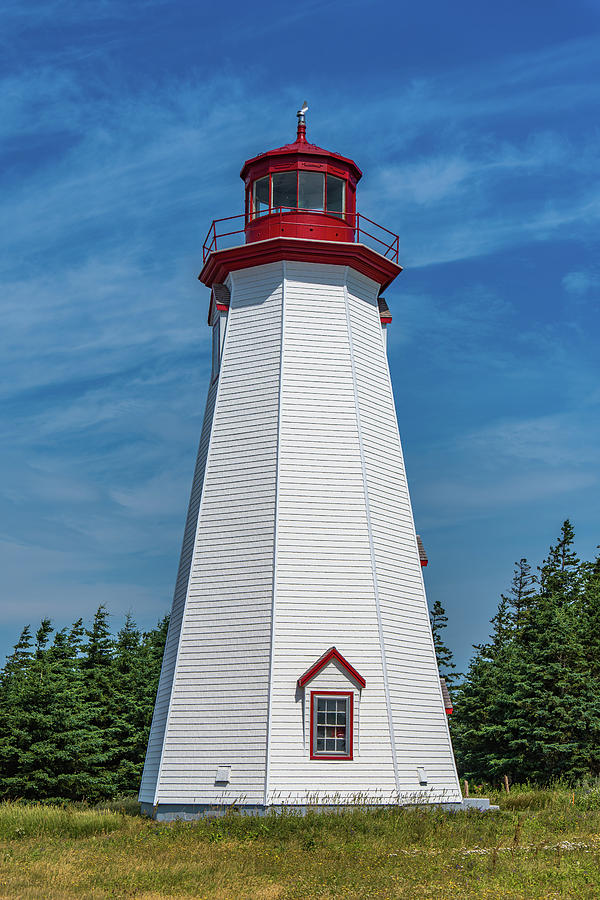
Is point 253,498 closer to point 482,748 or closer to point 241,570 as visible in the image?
point 241,570

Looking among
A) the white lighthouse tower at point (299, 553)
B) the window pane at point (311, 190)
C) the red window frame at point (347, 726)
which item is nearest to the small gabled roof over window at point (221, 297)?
the white lighthouse tower at point (299, 553)

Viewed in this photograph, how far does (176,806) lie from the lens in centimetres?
2128

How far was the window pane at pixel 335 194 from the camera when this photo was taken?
26078 mm

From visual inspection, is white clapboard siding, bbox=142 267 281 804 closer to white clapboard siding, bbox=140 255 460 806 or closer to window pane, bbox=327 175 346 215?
white clapboard siding, bbox=140 255 460 806

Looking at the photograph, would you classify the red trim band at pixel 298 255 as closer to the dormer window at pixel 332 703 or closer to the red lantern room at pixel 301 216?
the red lantern room at pixel 301 216

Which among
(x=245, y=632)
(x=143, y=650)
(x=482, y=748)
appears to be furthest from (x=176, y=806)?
(x=143, y=650)

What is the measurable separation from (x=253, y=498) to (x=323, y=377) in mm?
3625

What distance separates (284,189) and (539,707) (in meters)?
21.4

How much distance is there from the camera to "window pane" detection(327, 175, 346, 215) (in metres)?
26.1

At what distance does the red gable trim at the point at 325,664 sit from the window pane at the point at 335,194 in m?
11.8

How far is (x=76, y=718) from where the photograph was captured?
34.3 meters

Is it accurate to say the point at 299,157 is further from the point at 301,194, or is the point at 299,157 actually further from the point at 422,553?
the point at 422,553

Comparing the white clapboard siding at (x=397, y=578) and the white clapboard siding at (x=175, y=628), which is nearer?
the white clapboard siding at (x=397, y=578)

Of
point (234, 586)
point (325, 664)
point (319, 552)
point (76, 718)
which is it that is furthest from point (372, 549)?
point (76, 718)
